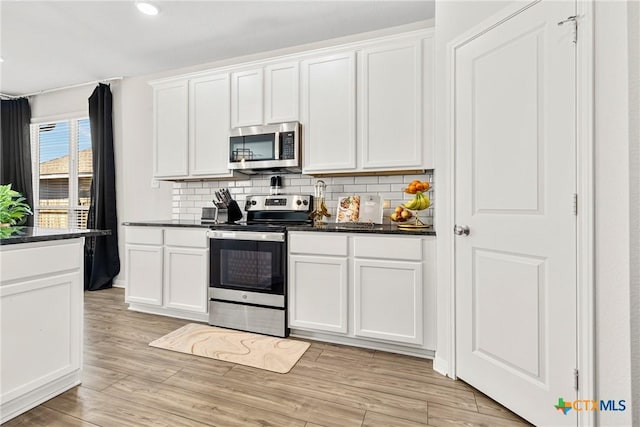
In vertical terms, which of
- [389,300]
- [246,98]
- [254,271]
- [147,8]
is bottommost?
[389,300]

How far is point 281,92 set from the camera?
115 inches

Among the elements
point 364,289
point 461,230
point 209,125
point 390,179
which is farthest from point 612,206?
point 209,125

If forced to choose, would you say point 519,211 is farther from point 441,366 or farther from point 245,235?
point 245,235

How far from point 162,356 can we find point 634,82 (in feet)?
9.65

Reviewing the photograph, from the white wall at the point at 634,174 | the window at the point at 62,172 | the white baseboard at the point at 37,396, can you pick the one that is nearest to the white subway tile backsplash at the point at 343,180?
the white wall at the point at 634,174

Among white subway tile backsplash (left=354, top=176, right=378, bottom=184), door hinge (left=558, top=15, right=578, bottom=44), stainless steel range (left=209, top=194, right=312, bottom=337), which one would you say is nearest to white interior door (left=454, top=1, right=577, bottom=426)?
door hinge (left=558, top=15, right=578, bottom=44)

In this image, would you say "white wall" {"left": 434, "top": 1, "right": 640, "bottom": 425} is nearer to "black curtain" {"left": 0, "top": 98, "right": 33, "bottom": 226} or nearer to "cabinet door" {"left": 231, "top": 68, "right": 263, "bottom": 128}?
"cabinet door" {"left": 231, "top": 68, "right": 263, "bottom": 128}

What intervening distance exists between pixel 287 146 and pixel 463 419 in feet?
7.47

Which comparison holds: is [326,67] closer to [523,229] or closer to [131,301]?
[523,229]

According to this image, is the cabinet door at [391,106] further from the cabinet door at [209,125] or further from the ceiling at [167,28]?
the cabinet door at [209,125]

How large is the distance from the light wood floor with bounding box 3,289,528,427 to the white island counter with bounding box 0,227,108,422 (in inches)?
4.7

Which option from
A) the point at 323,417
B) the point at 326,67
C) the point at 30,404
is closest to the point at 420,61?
the point at 326,67

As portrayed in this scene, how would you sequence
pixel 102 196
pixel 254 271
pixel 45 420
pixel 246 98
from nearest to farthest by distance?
pixel 45 420 < pixel 254 271 < pixel 246 98 < pixel 102 196

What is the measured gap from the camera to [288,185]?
3254mm
